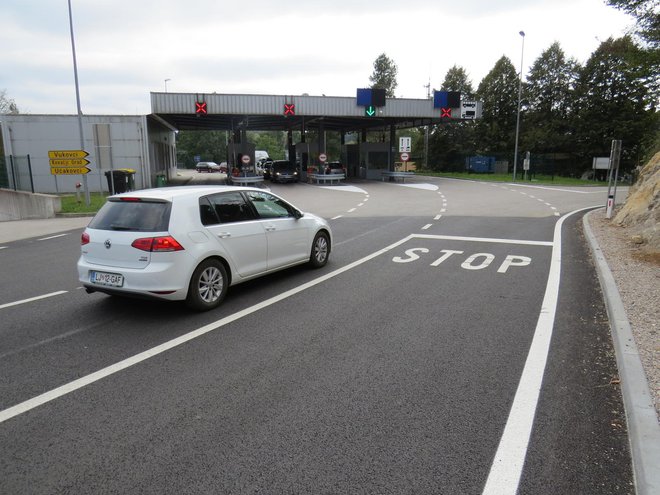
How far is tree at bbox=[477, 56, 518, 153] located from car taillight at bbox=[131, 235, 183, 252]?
187ft

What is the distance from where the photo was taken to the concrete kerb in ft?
9.11

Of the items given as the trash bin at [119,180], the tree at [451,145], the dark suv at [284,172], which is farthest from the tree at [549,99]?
the trash bin at [119,180]

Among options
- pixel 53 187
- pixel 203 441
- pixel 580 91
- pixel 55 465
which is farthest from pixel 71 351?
pixel 580 91

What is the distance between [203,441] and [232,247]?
3.44 metres

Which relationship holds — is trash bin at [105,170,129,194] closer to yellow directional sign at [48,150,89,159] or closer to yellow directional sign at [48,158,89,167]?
yellow directional sign at [48,158,89,167]

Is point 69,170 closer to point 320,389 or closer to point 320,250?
point 320,250

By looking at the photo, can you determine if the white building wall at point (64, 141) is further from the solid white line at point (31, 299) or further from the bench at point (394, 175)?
the solid white line at point (31, 299)

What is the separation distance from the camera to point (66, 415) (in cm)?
360

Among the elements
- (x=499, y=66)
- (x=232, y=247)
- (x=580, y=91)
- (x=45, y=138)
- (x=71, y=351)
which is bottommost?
(x=71, y=351)

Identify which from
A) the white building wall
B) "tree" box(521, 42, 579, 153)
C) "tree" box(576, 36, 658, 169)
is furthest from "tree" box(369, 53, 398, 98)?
the white building wall

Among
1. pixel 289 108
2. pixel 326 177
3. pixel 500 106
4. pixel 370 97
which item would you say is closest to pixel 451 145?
pixel 500 106

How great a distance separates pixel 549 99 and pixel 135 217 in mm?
58203

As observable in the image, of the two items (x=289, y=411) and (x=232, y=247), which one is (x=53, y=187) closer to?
(x=232, y=247)

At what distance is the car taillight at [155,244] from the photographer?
18.3ft
